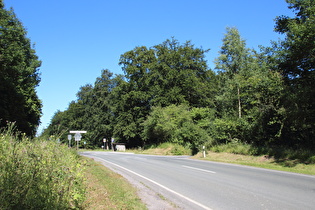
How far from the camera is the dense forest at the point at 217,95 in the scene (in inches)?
673

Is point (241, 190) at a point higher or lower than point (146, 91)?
lower

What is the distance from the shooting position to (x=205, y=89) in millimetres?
48438

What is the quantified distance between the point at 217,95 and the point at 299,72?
23251 mm

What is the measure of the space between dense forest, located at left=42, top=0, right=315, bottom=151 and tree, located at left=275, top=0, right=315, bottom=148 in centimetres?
6

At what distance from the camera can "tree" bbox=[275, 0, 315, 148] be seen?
15258 millimetres

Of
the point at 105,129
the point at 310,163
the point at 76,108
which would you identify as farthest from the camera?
the point at 76,108

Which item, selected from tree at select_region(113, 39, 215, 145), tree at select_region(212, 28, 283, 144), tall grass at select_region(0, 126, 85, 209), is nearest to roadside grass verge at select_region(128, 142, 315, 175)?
tree at select_region(212, 28, 283, 144)

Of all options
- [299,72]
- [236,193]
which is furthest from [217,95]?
[236,193]

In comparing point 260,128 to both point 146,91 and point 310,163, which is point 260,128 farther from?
point 146,91

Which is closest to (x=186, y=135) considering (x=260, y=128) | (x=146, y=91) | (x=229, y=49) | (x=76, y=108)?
(x=260, y=128)

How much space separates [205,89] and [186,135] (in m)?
19.7

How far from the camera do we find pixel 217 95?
4144cm

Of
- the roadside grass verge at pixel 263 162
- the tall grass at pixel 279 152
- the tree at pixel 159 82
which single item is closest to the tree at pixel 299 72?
the tall grass at pixel 279 152

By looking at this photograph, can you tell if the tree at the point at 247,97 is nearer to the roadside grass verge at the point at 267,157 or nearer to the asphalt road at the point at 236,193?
the roadside grass verge at the point at 267,157
